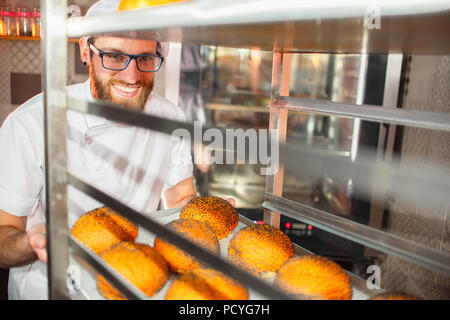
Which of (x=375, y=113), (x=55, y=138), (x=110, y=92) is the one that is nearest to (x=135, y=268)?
(x=55, y=138)

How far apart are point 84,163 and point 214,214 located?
961 mm

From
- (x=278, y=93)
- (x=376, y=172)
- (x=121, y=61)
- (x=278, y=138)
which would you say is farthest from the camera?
(x=121, y=61)

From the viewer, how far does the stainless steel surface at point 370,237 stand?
593 millimetres

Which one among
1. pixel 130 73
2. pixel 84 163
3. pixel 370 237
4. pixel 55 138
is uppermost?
pixel 130 73

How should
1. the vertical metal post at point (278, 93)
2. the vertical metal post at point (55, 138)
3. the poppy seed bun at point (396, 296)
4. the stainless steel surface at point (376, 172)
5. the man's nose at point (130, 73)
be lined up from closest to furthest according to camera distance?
the stainless steel surface at point (376, 172), the poppy seed bun at point (396, 296), the vertical metal post at point (55, 138), the vertical metal post at point (278, 93), the man's nose at point (130, 73)

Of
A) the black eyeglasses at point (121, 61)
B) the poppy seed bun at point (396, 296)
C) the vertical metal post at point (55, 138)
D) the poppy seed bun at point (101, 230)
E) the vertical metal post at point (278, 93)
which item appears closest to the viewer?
the poppy seed bun at point (396, 296)

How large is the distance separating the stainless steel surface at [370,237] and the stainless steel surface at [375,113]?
21 cm

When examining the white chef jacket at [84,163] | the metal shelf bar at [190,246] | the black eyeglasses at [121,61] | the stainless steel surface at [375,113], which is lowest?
the white chef jacket at [84,163]

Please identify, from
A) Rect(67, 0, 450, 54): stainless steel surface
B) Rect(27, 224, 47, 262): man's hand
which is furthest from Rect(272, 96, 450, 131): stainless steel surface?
Rect(27, 224, 47, 262): man's hand

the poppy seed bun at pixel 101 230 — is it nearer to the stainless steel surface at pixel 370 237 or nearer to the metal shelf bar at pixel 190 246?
the metal shelf bar at pixel 190 246

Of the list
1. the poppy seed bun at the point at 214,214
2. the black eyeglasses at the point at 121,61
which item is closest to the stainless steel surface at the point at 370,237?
the poppy seed bun at the point at 214,214

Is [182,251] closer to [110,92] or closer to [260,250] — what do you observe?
[260,250]

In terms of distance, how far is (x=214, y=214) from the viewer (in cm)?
95

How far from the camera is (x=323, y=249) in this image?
7.72 feet
